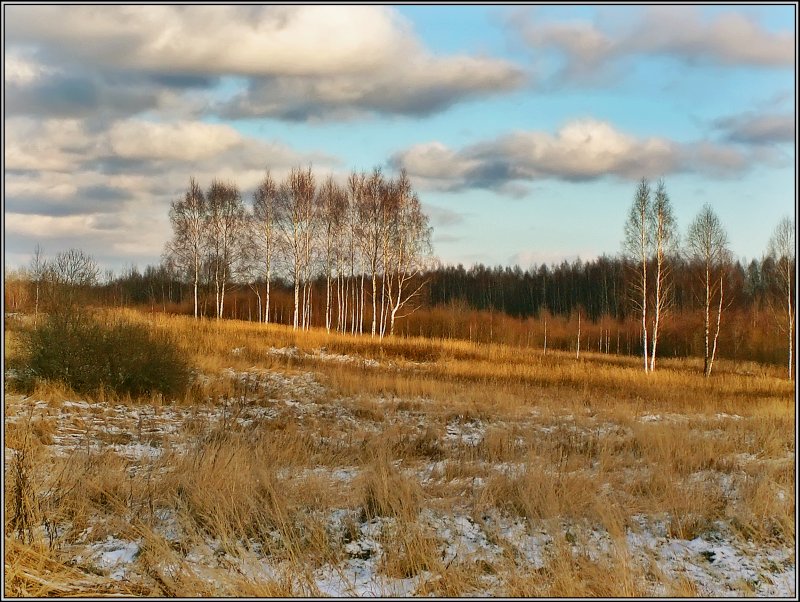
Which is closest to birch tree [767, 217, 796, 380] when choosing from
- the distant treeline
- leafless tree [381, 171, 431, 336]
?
the distant treeline

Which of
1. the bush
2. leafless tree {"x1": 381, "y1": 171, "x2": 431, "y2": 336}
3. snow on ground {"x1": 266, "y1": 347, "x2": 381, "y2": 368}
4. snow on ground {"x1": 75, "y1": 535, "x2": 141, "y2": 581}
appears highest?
leafless tree {"x1": 381, "y1": 171, "x2": 431, "y2": 336}

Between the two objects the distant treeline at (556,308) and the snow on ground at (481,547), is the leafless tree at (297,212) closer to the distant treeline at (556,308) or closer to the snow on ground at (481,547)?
the distant treeline at (556,308)

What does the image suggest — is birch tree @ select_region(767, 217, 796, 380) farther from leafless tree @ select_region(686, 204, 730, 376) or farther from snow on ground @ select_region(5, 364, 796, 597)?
→ snow on ground @ select_region(5, 364, 796, 597)

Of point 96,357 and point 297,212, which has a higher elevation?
point 297,212

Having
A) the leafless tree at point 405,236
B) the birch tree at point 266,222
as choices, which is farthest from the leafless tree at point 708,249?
the birch tree at point 266,222

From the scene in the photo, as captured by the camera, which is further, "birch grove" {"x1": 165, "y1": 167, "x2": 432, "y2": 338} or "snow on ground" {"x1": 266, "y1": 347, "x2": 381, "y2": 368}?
"birch grove" {"x1": 165, "y1": 167, "x2": 432, "y2": 338}

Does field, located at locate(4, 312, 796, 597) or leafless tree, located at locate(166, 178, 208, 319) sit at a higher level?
leafless tree, located at locate(166, 178, 208, 319)

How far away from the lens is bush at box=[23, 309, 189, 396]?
1302 centimetres

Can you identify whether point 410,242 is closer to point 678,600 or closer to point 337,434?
point 337,434

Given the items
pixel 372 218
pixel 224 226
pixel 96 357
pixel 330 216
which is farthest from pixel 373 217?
pixel 96 357

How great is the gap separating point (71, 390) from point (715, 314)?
35.7m

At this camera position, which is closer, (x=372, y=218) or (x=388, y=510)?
(x=388, y=510)

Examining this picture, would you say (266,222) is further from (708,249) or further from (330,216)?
(708,249)

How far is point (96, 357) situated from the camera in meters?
13.3
